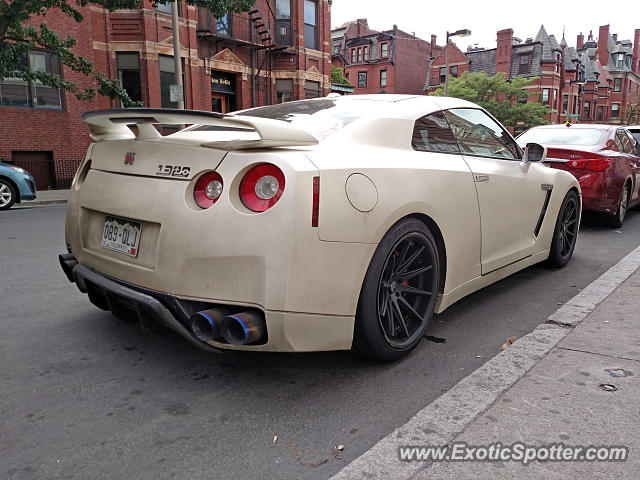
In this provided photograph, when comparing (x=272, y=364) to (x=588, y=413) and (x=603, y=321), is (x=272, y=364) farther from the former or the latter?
(x=603, y=321)

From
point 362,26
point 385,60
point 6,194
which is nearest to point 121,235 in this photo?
point 6,194

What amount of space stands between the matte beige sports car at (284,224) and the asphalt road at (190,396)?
0.28 meters

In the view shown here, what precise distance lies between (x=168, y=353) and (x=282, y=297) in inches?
45.7

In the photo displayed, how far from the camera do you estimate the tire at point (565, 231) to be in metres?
5.14

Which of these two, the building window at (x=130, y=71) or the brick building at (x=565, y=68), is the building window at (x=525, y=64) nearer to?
the brick building at (x=565, y=68)

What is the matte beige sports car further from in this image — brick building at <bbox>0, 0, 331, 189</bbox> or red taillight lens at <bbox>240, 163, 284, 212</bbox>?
brick building at <bbox>0, 0, 331, 189</bbox>

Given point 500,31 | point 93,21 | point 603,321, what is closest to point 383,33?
point 500,31

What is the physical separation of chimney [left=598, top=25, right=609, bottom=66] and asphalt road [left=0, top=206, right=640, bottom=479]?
266 ft

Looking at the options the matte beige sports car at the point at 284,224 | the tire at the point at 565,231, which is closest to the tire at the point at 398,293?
the matte beige sports car at the point at 284,224

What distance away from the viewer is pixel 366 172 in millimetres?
2688

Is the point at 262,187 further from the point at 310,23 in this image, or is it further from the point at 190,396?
the point at 310,23

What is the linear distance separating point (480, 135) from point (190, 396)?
2.83 meters

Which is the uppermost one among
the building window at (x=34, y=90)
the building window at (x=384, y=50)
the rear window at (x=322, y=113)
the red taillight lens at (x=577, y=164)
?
the building window at (x=384, y=50)

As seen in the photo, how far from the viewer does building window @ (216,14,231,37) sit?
23.4m
